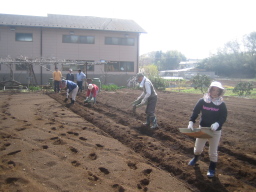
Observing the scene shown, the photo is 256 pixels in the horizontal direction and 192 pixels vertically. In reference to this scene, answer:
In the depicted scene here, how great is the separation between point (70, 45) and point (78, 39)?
101 cm

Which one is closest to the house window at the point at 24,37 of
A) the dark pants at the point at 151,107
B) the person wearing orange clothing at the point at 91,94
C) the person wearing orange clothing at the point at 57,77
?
the person wearing orange clothing at the point at 57,77

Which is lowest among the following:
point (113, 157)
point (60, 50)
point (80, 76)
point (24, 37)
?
point (113, 157)

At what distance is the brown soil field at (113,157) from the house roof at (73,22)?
18.6 meters

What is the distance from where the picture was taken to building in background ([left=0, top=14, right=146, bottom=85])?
79.8ft

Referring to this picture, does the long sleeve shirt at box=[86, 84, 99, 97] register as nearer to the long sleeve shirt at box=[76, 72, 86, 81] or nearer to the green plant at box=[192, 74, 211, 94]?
the long sleeve shirt at box=[76, 72, 86, 81]

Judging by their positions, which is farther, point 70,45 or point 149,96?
point 70,45

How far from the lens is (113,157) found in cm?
510

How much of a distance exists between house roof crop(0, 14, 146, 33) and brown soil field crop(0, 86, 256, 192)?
18.6m

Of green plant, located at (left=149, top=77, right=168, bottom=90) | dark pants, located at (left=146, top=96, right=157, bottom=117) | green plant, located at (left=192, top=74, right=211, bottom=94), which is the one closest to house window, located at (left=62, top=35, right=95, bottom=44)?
green plant, located at (left=149, top=77, right=168, bottom=90)

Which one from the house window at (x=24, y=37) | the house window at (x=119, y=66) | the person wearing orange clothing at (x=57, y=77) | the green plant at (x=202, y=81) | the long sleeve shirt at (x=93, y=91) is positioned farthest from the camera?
the house window at (x=119, y=66)

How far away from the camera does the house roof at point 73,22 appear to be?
81.3ft

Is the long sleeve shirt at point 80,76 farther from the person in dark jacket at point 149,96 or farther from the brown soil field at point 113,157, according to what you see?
the person in dark jacket at point 149,96

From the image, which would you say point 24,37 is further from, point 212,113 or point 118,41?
point 212,113

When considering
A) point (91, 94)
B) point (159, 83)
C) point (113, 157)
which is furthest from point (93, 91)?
point (159, 83)
